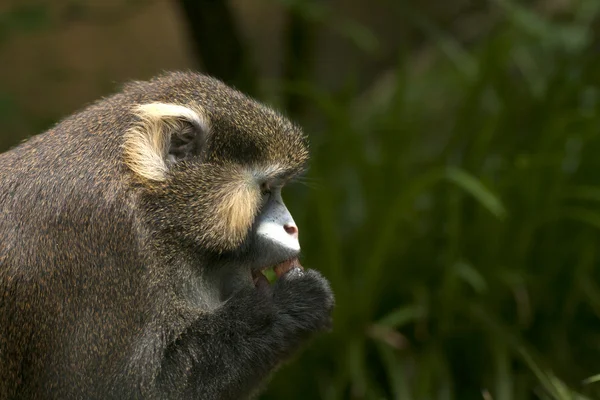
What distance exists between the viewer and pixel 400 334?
4688mm

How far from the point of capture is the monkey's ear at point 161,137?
109 inches

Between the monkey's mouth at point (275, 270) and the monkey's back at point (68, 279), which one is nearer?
the monkey's back at point (68, 279)

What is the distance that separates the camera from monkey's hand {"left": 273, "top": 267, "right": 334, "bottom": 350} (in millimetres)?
2955

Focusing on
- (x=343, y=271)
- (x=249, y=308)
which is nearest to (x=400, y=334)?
(x=343, y=271)

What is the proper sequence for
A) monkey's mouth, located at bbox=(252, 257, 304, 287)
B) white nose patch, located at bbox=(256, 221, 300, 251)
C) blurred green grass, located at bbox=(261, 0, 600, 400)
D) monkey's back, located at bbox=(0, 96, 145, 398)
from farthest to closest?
blurred green grass, located at bbox=(261, 0, 600, 400) < monkey's mouth, located at bbox=(252, 257, 304, 287) < white nose patch, located at bbox=(256, 221, 300, 251) < monkey's back, located at bbox=(0, 96, 145, 398)

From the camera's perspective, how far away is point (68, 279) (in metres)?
2.72

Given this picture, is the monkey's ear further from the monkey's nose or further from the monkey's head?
the monkey's nose

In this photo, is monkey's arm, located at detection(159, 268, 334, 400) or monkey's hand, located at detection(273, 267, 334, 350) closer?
monkey's arm, located at detection(159, 268, 334, 400)

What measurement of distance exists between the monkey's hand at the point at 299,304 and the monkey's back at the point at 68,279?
1.70 ft

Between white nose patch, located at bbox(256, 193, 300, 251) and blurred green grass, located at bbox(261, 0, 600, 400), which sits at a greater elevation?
white nose patch, located at bbox(256, 193, 300, 251)

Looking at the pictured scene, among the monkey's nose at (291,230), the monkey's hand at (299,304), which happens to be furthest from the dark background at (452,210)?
the monkey's nose at (291,230)

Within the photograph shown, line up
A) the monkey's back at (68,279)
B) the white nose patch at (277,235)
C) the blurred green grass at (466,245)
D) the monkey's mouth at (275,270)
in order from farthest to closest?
the blurred green grass at (466,245), the monkey's mouth at (275,270), the white nose patch at (277,235), the monkey's back at (68,279)

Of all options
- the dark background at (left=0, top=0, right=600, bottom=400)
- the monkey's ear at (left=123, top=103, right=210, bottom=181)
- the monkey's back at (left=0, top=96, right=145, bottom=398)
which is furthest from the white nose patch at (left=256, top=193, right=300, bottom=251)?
the dark background at (left=0, top=0, right=600, bottom=400)

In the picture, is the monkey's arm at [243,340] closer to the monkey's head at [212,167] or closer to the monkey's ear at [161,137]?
the monkey's head at [212,167]
